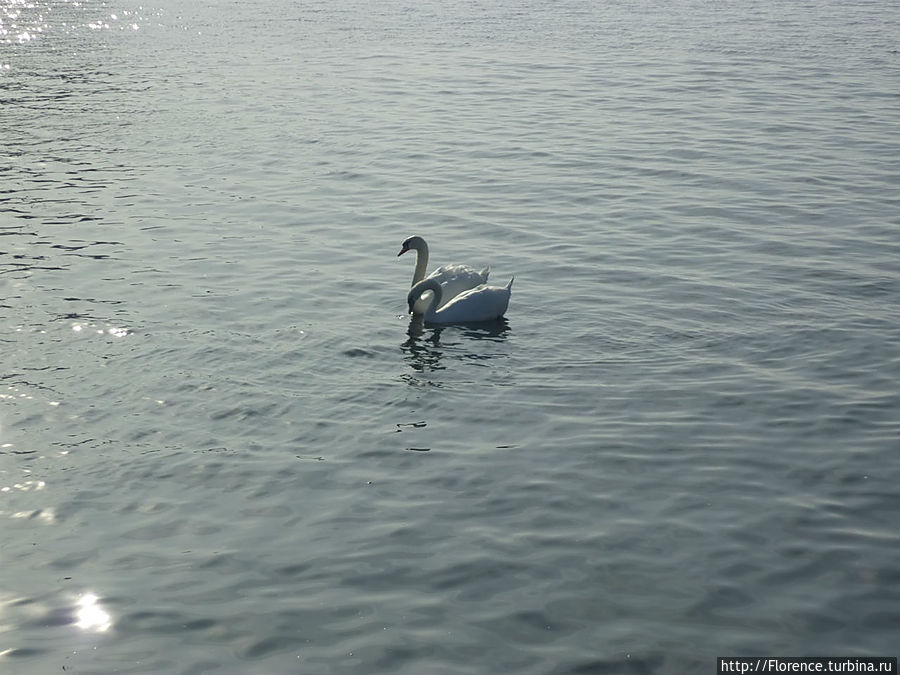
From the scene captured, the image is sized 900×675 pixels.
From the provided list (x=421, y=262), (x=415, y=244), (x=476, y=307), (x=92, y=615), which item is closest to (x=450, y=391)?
(x=476, y=307)

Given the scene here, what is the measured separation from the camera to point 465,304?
15.1 m

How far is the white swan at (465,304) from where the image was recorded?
14992mm

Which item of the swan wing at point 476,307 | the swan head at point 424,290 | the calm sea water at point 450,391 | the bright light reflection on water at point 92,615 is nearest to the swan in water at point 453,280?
the swan head at point 424,290

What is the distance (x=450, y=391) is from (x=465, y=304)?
7.51ft

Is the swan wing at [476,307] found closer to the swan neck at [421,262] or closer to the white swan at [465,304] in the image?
the white swan at [465,304]

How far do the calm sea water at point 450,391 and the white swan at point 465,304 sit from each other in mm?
211

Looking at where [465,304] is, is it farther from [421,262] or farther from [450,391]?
[450,391]

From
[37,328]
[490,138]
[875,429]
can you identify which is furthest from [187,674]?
[490,138]

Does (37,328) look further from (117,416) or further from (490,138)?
(490,138)

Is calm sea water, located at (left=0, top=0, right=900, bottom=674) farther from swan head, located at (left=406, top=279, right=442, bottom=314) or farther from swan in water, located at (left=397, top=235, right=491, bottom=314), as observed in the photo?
swan in water, located at (left=397, top=235, right=491, bottom=314)

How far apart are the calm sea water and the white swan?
0.21m

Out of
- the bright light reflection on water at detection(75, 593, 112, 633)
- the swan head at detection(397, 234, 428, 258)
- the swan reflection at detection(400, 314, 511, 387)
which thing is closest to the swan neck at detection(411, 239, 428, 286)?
the swan head at detection(397, 234, 428, 258)

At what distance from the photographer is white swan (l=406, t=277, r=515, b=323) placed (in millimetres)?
14992

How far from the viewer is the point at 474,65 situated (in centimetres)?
3578
